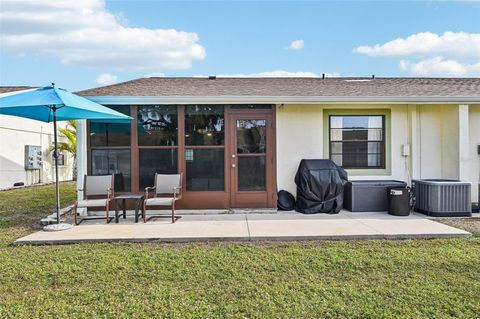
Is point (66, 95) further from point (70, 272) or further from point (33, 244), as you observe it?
point (70, 272)

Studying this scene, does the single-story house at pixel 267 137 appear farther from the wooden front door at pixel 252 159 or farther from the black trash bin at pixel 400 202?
the black trash bin at pixel 400 202

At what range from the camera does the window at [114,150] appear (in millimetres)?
7336

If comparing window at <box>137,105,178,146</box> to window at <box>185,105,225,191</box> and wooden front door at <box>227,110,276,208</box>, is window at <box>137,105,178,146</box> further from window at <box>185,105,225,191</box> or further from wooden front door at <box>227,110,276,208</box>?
wooden front door at <box>227,110,276,208</box>

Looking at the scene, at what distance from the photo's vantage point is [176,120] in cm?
744

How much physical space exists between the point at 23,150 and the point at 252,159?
11.1 meters

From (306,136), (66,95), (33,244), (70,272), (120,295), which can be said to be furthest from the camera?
(306,136)

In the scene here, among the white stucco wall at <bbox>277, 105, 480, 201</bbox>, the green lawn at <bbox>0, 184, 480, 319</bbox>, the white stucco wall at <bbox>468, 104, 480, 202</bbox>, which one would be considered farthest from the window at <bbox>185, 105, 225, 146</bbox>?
the white stucco wall at <bbox>468, 104, 480, 202</bbox>

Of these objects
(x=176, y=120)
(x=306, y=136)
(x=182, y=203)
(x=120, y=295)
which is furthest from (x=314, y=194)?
(x=120, y=295)

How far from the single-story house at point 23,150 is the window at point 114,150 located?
767 centimetres

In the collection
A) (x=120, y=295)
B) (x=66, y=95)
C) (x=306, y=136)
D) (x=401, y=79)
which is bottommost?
(x=120, y=295)

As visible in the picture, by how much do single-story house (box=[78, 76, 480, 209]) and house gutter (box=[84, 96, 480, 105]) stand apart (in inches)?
0.8

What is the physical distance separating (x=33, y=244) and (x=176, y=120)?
3.55 meters

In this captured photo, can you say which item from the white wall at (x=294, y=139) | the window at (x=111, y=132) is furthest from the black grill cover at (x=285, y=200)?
the window at (x=111, y=132)

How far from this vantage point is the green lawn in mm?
3033
